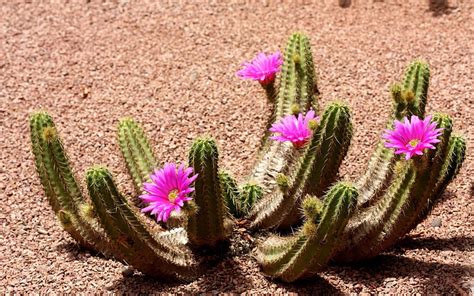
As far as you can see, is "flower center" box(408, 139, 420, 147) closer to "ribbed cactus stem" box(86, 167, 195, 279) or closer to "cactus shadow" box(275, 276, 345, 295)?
"cactus shadow" box(275, 276, 345, 295)

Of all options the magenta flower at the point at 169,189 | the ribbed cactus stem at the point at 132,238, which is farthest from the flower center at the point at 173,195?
the ribbed cactus stem at the point at 132,238

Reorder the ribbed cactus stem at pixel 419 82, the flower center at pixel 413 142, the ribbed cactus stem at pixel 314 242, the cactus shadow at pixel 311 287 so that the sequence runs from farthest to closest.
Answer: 1. the ribbed cactus stem at pixel 419 82
2. the cactus shadow at pixel 311 287
3. the flower center at pixel 413 142
4. the ribbed cactus stem at pixel 314 242

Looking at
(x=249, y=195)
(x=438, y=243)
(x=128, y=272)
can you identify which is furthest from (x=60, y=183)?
(x=438, y=243)

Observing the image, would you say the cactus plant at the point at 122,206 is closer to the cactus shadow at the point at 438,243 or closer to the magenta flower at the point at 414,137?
the magenta flower at the point at 414,137

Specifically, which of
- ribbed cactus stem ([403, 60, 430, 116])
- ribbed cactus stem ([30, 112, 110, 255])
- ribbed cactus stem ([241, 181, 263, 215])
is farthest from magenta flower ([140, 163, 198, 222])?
ribbed cactus stem ([403, 60, 430, 116])

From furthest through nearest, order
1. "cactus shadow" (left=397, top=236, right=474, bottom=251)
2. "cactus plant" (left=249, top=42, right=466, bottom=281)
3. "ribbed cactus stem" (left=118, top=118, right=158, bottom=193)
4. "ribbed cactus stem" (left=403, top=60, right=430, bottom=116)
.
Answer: "ribbed cactus stem" (left=118, top=118, right=158, bottom=193), "cactus shadow" (left=397, top=236, right=474, bottom=251), "ribbed cactus stem" (left=403, top=60, right=430, bottom=116), "cactus plant" (left=249, top=42, right=466, bottom=281)

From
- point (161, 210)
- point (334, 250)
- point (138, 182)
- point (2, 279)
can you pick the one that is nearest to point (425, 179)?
point (334, 250)

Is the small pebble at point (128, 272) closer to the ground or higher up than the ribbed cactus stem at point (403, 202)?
closer to the ground
